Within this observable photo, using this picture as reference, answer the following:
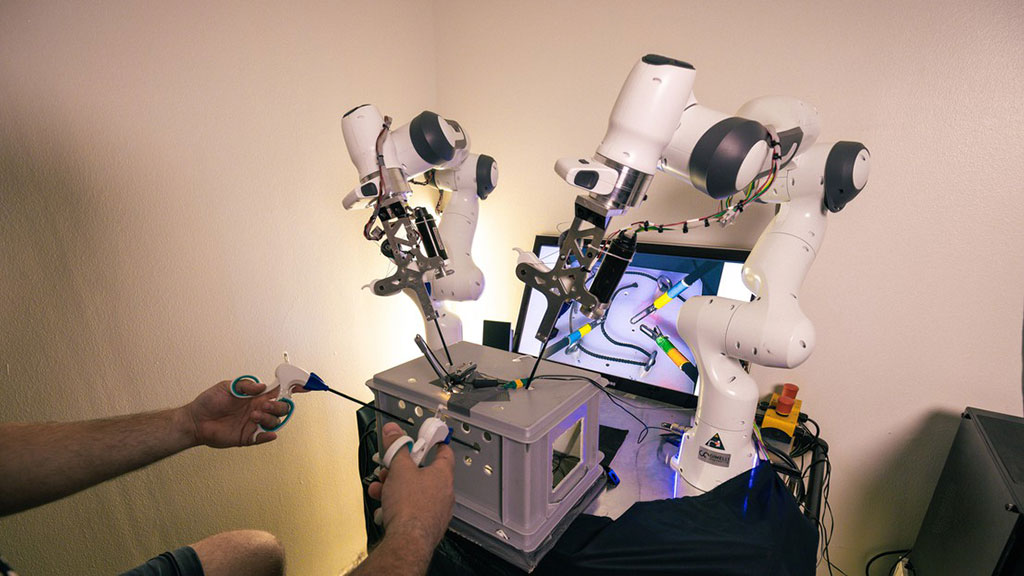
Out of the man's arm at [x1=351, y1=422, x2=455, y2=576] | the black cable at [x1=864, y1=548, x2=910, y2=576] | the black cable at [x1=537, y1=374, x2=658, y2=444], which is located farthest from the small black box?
the black cable at [x1=864, y1=548, x2=910, y2=576]

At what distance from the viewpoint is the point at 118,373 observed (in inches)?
38.6

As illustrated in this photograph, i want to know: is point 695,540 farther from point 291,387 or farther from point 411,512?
point 291,387

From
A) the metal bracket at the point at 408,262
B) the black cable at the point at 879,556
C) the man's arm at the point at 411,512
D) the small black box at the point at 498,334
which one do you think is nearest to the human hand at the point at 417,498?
the man's arm at the point at 411,512

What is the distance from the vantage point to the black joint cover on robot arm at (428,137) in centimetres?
90

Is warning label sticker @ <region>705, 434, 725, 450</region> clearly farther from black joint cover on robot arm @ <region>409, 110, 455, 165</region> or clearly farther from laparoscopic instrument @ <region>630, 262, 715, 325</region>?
black joint cover on robot arm @ <region>409, 110, 455, 165</region>

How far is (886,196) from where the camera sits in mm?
1048

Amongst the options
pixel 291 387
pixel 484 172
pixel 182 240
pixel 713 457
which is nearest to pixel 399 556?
pixel 291 387

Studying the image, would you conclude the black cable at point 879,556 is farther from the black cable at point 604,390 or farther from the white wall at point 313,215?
the black cable at point 604,390

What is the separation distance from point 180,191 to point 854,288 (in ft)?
5.75

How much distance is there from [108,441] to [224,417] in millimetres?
190

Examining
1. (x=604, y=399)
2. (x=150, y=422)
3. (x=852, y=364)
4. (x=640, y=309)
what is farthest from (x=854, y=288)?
(x=150, y=422)

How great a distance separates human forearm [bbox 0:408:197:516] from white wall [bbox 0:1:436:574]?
0.15 meters

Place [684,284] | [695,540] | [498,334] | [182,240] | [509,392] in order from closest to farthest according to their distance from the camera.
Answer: [695,540]
[509,392]
[182,240]
[684,284]
[498,334]

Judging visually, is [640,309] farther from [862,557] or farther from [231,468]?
[231,468]
